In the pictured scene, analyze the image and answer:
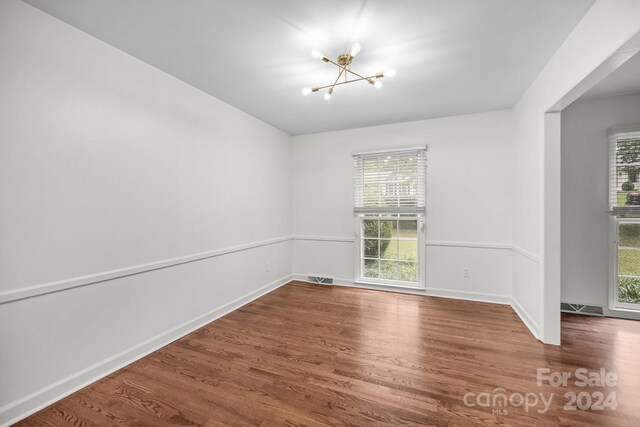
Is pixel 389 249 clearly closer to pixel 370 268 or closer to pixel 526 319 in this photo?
pixel 370 268

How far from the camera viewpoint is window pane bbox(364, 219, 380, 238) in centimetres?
437

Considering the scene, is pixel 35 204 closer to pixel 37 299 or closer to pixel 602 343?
pixel 37 299

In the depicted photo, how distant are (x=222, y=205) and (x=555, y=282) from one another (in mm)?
3577

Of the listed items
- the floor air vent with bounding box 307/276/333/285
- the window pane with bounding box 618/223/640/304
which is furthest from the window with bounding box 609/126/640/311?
the floor air vent with bounding box 307/276/333/285

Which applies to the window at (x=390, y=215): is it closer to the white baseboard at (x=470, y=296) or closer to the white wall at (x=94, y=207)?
the white baseboard at (x=470, y=296)

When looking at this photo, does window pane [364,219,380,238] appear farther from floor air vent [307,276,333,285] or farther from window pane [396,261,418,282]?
floor air vent [307,276,333,285]

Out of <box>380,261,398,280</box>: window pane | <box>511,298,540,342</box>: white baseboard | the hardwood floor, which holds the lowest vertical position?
the hardwood floor

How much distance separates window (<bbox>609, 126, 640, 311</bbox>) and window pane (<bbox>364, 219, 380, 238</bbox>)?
9.06 feet

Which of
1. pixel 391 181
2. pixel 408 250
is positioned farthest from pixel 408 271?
pixel 391 181

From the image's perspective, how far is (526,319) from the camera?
9.80 feet

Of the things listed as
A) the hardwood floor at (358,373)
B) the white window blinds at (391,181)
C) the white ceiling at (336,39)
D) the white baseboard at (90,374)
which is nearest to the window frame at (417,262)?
the white window blinds at (391,181)

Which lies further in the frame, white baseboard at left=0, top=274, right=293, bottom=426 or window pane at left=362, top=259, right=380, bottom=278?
window pane at left=362, top=259, right=380, bottom=278

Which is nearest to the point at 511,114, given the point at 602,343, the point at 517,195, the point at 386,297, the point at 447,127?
the point at 447,127

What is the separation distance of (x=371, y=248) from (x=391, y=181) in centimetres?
112
